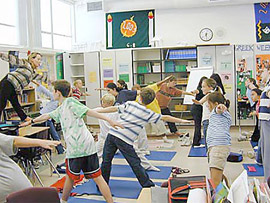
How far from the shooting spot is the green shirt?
3555mm

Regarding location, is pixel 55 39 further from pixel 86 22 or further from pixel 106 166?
pixel 106 166

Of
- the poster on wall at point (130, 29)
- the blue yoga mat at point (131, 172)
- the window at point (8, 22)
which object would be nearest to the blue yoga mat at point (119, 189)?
the blue yoga mat at point (131, 172)

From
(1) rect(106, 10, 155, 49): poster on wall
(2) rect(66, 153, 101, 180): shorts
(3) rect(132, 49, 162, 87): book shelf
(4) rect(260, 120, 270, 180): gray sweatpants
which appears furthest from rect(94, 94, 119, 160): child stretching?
(1) rect(106, 10, 155, 49): poster on wall

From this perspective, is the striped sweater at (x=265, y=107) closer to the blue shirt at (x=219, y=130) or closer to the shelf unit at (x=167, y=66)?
the blue shirt at (x=219, y=130)

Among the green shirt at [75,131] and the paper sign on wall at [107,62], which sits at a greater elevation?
the paper sign on wall at [107,62]

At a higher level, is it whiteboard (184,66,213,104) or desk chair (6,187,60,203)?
whiteboard (184,66,213,104)

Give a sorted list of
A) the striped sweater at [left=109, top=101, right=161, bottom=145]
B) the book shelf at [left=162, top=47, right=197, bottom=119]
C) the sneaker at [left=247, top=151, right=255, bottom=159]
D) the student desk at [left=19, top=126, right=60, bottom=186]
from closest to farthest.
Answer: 1. the striped sweater at [left=109, top=101, right=161, bottom=145]
2. the student desk at [left=19, top=126, right=60, bottom=186]
3. the sneaker at [left=247, top=151, right=255, bottom=159]
4. the book shelf at [left=162, top=47, right=197, bottom=119]

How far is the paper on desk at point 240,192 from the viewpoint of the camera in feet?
4.21

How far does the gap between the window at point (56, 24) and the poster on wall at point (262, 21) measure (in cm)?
597

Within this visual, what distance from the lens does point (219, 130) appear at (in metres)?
3.62

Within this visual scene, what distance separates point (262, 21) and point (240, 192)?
919cm

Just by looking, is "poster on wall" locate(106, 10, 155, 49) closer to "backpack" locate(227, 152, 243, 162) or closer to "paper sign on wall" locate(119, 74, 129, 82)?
"paper sign on wall" locate(119, 74, 129, 82)

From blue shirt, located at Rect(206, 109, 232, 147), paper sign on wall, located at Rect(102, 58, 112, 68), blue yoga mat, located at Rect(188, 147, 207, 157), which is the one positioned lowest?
blue yoga mat, located at Rect(188, 147, 207, 157)

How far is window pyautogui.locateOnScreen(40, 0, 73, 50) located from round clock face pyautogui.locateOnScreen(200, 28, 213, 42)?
4409 mm
